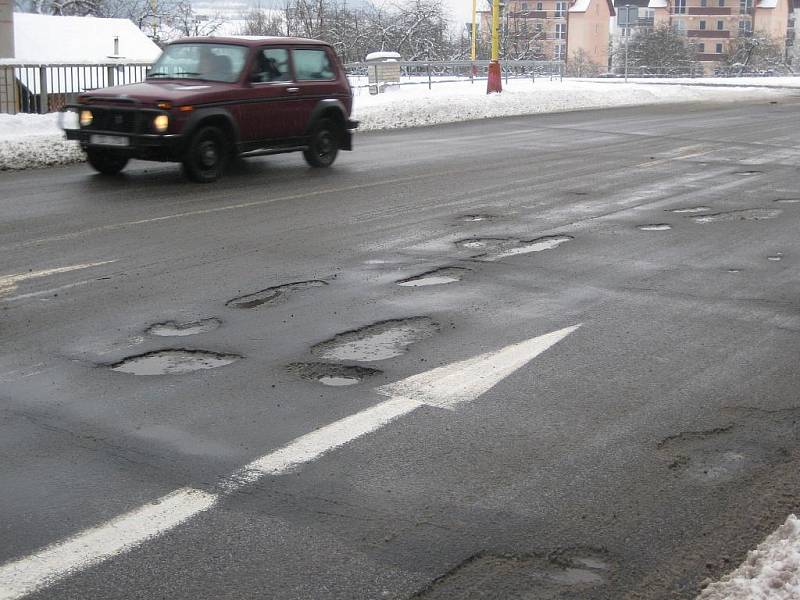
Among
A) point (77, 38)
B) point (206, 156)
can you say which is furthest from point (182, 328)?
point (77, 38)

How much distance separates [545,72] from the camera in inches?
1890

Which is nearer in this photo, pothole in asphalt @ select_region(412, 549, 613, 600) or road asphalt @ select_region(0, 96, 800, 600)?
pothole in asphalt @ select_region(412, 549, 613, 600)

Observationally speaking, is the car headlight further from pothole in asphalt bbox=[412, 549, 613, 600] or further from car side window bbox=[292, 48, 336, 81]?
pothole in asphalt bbox=[412, 549, 613, 600]

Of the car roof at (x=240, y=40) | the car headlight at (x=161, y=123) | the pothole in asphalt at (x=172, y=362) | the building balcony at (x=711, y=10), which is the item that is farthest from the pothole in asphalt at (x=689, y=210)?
the building balcony at (x=711, y=10)

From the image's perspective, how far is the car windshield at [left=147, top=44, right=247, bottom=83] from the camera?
14.1 meters

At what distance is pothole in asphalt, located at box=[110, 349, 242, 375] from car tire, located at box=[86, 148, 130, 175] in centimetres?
822

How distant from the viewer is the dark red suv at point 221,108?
42.5ft

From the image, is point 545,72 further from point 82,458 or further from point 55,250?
point 82,458

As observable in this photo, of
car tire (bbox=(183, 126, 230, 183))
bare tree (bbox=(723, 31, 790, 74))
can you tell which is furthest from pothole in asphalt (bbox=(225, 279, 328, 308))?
bare tree (bbox=(723, 31, 790, 74))

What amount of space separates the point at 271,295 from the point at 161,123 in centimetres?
628

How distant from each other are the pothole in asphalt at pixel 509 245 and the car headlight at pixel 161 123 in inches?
199

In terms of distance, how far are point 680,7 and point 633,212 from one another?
12551cm

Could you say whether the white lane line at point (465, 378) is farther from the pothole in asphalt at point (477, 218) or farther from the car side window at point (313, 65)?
the car side window at point (313, 65)

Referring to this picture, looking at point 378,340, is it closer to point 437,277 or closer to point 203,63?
point 437,277
